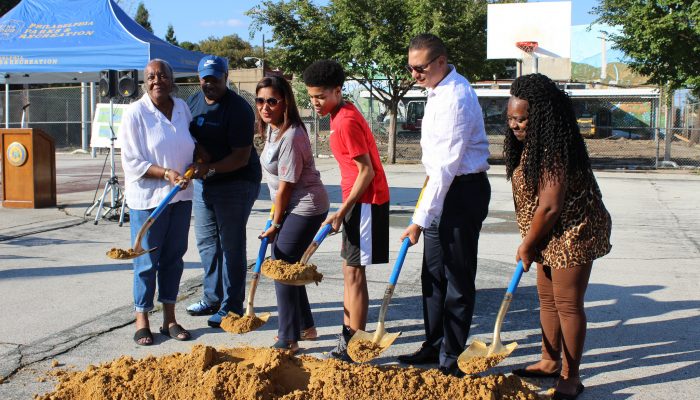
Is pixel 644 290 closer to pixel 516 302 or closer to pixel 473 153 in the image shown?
pixel 516 302

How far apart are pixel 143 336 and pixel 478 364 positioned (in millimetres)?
2425

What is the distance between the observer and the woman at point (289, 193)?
463 cm

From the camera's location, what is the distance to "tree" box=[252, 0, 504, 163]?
2234 centimetres

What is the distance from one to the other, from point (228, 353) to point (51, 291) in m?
2.96

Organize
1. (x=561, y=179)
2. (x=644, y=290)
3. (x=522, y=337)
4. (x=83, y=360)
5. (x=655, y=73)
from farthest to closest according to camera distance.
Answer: (x=655, y=73), (x=644, y=290), (x=522, y=337), (x=83, y=360), (x=561, y=179)

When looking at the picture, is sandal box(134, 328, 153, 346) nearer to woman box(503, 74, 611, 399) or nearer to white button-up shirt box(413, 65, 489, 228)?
white button-up shirt box(413, 65, 489, 228)

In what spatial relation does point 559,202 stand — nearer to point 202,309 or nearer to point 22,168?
point 202,309

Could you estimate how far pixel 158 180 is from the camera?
4922mm

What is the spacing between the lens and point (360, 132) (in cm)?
434

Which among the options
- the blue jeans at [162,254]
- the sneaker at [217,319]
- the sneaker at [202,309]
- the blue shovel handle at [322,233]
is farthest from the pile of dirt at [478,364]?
the sneaker at [202,309]

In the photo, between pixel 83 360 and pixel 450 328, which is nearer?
pixel 450 328

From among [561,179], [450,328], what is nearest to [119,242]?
[450,328]

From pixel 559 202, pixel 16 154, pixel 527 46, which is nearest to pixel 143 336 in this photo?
pixel 559 202

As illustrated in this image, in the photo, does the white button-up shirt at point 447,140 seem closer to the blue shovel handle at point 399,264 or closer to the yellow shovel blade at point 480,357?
the blue shovel handle at point 399,264
